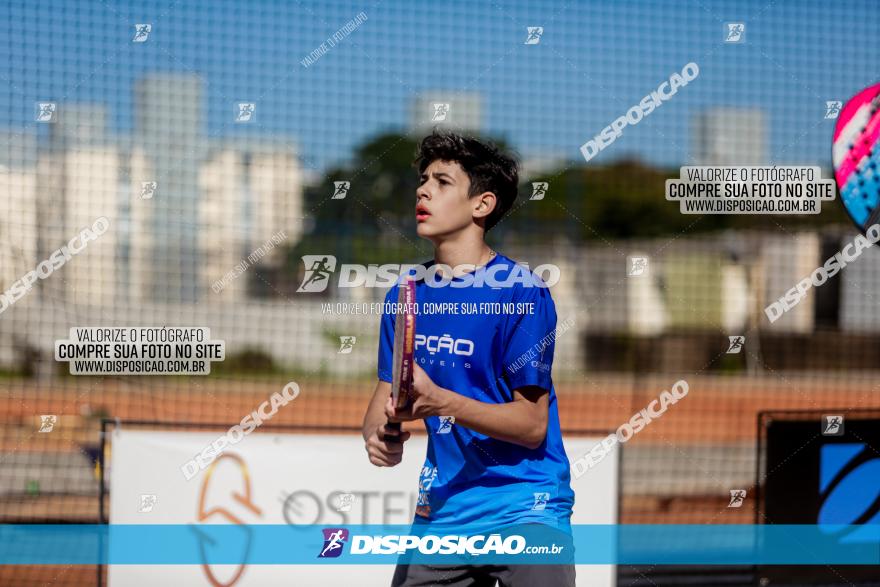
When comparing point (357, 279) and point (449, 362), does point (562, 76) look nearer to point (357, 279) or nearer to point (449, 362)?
point (357, 279)

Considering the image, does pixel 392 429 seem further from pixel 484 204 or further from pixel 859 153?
pixel 859 153

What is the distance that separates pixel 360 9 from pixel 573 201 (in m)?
13.6

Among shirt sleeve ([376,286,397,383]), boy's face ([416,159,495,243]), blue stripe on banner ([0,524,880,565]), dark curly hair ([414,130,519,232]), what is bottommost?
blue stripe on banner ([0,524,880,565])

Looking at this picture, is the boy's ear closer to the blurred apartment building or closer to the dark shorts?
the dark shorts

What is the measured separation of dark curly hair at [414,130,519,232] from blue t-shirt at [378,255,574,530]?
0.31 meters

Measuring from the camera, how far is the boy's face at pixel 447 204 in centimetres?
377

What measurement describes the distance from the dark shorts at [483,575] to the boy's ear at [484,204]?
4.25ft

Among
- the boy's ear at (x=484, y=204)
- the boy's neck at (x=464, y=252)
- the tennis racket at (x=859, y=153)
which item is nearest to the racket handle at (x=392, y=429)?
the boy's neck at (x=464, y=252)

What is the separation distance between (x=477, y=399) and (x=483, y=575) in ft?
1.99

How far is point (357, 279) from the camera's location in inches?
204

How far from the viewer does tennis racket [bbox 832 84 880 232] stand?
5.12 m

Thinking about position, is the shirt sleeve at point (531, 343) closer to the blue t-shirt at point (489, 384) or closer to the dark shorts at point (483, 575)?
the blue t-shirt at point (489, 384)

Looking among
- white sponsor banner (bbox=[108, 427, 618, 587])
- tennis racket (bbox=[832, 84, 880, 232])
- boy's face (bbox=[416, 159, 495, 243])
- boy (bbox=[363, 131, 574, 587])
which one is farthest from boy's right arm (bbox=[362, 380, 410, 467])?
tennis racket (bbox=[832, 84, 880, 232])

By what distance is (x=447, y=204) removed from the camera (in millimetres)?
3783
